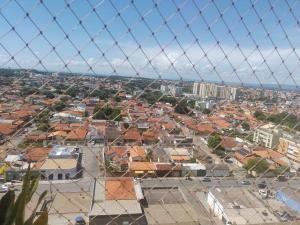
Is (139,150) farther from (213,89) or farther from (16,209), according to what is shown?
(16,209)

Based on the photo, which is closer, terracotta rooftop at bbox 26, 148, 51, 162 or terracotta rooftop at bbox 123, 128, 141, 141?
terracotta rooftop at bbox 26, 148, 51, 162

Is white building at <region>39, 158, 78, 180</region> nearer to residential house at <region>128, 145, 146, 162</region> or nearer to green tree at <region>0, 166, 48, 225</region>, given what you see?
green tree at <region>0, 166, 48, 225</region>

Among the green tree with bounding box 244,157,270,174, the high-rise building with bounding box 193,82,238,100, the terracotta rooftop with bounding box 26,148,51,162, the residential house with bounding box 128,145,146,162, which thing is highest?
the high-rise building with bounding box 193,82,238,100

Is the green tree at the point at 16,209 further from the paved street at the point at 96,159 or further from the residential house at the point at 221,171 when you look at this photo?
the residential house at the point at 221,171

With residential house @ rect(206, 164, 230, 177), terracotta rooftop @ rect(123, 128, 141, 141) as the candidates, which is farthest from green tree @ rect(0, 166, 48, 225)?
residential house @ rect(206, 164, 230, 177)

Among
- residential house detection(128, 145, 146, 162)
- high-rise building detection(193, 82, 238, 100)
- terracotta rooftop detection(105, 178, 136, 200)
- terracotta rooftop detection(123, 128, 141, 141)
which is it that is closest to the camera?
high-rise building detection(193, 82, 238, 100)

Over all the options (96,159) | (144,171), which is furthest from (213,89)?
(96,159)

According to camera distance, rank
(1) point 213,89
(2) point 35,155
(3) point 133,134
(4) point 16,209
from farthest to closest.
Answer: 1. (3) point 133,134
2. (1) point 213,89
3. (2) point 35,155
4. (4) point 16,209

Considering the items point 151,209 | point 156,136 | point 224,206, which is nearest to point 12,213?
point 156,136

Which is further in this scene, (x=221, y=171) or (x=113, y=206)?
(x=221, y=171)

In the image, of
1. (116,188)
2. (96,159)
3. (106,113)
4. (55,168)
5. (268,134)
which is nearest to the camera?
(106,113)

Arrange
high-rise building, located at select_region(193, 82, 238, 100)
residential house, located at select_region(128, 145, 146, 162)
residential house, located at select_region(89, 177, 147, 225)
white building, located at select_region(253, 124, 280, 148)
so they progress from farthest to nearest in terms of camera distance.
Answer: residential house, located at select_region(128, 145, 146, 162), white building, located at select_region(253, 124, 280, 148), high-rise building, located at select_region(193, 82, 238, 100), residential house, located at select_region(89, 177, 147, 225)
